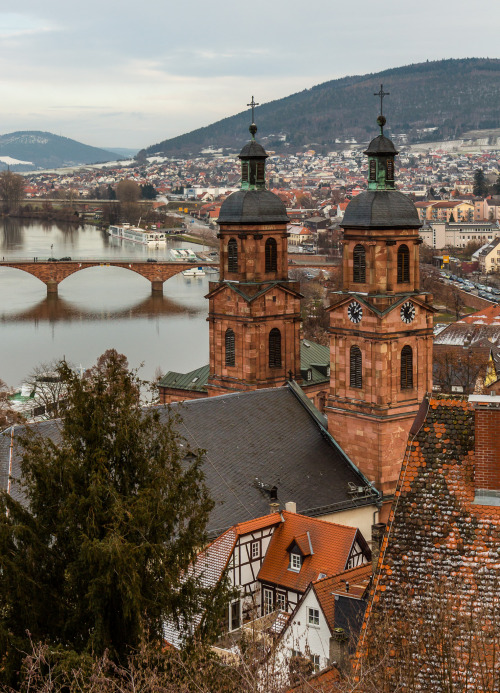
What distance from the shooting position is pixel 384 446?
25.5 meters

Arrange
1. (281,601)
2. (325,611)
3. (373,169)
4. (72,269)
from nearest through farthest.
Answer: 1. (325,611)
2. (281,601)
3. (373,169)
4. (72,269)

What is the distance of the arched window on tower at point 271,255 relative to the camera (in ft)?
95.3

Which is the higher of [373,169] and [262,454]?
[373,169]

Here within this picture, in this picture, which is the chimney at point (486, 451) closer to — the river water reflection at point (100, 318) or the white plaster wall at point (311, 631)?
the white plaster wall at point (311, 631)

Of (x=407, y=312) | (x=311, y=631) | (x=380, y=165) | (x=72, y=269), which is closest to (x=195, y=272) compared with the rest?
(x=72, y=269)

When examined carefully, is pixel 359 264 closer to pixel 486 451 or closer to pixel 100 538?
pixel 100 538

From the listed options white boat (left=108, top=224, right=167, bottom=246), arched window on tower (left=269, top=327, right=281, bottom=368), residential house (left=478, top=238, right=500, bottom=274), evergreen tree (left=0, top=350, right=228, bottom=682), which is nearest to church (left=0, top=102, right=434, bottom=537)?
arched window on tower (left=269, top=327, right=281, bottom=368)

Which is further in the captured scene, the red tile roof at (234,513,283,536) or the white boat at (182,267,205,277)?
the white boat at (182,267,205,277)

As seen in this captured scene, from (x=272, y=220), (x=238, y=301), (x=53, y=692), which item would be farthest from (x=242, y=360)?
(x=53, y=692)

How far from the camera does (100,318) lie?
77.1 meters

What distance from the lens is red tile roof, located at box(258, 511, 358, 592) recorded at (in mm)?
21391

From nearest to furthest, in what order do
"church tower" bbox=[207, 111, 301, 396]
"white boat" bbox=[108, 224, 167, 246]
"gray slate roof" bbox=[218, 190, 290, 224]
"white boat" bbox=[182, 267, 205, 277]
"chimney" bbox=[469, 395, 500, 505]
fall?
1. "chimney" bbox=[469, 395, 500, 505]
2. "church tower" bbox=[207, 111, 301, 396]
3. "gray slate roof" bbox=[218, 190, 290, 224]
4. "white boat" bbox=[182, 267, 205, 277]
5. "white boat" bbox=[108, 224, 167, 246]

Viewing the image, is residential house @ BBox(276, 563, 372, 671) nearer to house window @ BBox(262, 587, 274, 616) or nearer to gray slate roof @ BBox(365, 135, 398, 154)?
house window @ BBox(262, 587, 274, 616)

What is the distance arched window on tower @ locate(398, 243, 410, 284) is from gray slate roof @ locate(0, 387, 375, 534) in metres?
3.16
